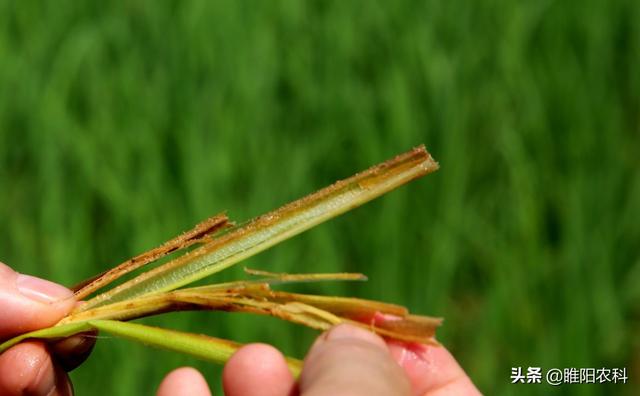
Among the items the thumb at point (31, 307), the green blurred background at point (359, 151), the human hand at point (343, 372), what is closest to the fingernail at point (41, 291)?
the thumb at point (31, 307)

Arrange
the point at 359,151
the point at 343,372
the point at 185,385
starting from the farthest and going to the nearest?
the point at 359,151 → the point at 185,385 → the point at 343,372

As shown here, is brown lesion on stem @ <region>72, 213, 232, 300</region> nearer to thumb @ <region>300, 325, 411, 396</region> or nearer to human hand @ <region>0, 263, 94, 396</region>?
human hand @ <region>0, 263, 94, 396</region>

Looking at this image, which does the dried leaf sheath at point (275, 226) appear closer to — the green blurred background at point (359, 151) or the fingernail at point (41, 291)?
the fingernail at point (41, 291)

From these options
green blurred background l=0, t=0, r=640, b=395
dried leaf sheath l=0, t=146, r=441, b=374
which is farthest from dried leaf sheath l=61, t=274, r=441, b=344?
green blurred background l=0, t=0, r=640, b=395

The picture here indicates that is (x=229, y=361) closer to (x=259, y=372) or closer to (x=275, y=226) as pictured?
(x=259, y=372)

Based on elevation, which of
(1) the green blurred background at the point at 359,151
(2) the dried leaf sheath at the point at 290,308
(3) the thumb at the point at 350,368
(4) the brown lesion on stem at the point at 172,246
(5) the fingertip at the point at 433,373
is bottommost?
(3) the thumb at the point at 350,368

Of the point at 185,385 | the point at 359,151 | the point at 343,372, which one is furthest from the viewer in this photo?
the point at 359,151

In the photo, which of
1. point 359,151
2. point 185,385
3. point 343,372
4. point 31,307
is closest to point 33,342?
point 31,307

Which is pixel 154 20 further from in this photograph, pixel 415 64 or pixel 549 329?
pixel 549 329
